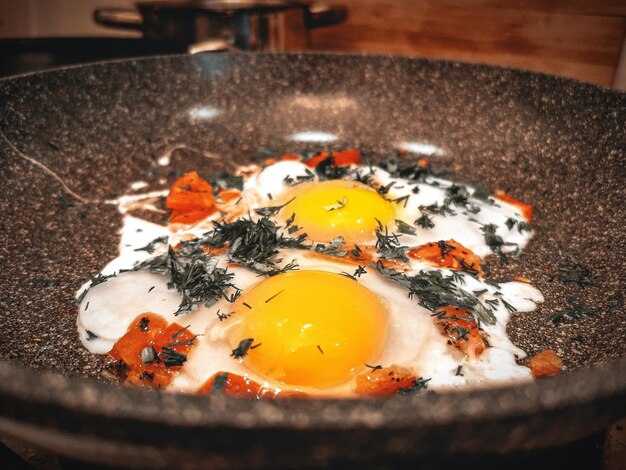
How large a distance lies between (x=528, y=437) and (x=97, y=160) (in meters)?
1.42

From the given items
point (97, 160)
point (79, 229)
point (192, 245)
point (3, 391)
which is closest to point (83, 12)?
point (97, 160)

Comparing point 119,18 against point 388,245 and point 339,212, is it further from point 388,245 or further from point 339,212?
point 388,245

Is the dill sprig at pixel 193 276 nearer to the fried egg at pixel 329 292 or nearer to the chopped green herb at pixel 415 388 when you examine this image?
the fried egg at pixel 329 292

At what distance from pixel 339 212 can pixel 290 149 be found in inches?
22.1

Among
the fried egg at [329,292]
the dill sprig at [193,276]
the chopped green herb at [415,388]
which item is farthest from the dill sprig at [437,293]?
the dill sprig at [193,276]

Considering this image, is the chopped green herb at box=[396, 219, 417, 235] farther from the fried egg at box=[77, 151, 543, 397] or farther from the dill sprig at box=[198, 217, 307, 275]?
the dill sprig at box=[198, 217, 307, 275]

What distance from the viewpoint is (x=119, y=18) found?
195 centimetres

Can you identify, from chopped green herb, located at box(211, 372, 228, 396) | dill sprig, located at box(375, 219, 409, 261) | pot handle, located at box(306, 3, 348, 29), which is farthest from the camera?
pot handle, located at box(306, 3, 348, 29)

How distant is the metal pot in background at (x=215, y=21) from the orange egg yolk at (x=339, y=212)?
0.77m

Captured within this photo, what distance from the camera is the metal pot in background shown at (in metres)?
1.74

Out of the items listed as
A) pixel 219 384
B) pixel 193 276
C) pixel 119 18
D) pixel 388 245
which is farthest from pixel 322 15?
pixel 219 384

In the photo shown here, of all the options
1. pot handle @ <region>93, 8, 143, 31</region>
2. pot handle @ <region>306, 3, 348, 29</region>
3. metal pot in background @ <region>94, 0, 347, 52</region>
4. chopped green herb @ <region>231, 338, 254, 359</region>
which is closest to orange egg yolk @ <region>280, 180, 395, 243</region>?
chopped green herb @ <region>231, 338, 254, 359</region>

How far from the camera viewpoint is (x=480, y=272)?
1.14m

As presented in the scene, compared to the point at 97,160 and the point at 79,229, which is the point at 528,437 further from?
the point at 97,160
